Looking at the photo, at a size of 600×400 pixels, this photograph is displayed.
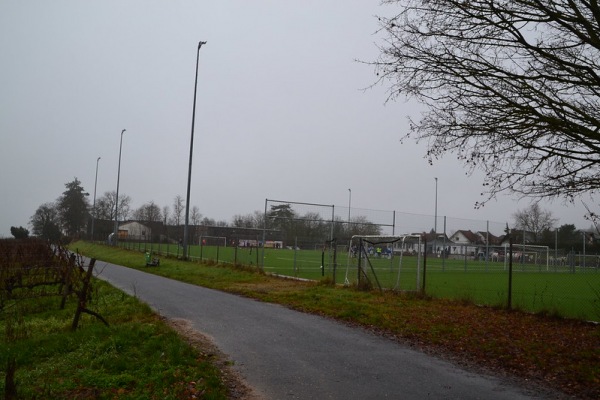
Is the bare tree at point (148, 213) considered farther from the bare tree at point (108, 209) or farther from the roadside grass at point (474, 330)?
the roadside grass at point (474, 330)

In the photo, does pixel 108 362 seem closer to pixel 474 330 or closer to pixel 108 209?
pixel 474 330

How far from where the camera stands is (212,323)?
1182cm

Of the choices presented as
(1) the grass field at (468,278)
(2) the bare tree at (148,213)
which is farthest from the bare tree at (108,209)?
(1) the grass field at (468,278)

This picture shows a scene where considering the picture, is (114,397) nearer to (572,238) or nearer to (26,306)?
(26,306)

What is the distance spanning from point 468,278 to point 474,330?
19295 mm

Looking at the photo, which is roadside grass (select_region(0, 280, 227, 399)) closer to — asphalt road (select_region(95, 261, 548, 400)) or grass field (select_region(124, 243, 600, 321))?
asphalt road (select_region(95, 261, 548, 400))

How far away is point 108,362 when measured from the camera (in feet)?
25.5

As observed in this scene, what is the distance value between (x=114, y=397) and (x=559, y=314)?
10537 mm

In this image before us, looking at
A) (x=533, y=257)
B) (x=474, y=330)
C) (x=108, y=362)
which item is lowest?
(x=108, y=362)

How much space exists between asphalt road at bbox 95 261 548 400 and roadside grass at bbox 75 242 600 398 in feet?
2.08

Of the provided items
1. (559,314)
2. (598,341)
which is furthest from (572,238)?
(598,341)

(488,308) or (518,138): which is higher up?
(518,138)

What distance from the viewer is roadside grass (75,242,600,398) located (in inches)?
325

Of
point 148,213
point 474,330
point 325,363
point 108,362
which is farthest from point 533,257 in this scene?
point 148,213
